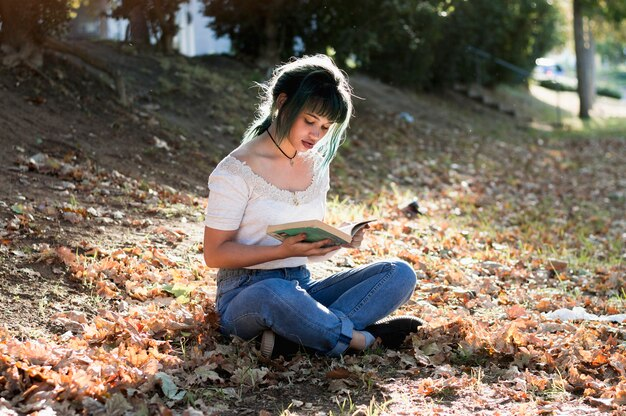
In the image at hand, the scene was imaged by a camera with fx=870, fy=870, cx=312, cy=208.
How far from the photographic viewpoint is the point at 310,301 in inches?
160

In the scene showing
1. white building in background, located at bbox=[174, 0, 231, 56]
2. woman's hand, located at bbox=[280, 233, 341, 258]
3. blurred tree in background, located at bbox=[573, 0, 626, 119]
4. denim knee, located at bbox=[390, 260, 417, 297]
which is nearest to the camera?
woman's hand, located at bbox=[280, 233, 341, 258]

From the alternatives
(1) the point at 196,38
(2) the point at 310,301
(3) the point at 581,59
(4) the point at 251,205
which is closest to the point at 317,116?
(4) the point at 251,205

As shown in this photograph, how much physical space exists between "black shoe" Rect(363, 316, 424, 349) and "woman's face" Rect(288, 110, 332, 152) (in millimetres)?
995

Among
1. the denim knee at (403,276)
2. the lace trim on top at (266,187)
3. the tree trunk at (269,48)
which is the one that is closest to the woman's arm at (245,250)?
the lace trim on top at (266,187)

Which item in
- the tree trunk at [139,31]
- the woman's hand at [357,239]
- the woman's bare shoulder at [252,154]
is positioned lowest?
the woman's hand at [357,239]

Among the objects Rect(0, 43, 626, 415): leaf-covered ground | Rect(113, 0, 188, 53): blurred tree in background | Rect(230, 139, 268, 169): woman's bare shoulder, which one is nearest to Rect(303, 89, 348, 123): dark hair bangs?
Rect(230, 139, 268, 169): woman's bare shoulder

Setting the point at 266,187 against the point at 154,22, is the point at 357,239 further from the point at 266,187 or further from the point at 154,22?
the point at 154,22

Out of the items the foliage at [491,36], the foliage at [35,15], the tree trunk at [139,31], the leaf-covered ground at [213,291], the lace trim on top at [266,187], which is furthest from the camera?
the foliage at [491,36]

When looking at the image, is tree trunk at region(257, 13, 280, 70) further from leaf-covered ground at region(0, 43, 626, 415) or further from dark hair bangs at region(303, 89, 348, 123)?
dark hair bangs at region(303, 89, 348, 123)

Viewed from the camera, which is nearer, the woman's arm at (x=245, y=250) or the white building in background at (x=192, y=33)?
the woman's arm at (x=245, y=250)

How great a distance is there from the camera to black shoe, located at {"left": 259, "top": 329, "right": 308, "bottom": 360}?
4098 mm

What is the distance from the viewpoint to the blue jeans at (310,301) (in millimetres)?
4016

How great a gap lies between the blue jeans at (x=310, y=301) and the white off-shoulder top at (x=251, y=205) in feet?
0.47

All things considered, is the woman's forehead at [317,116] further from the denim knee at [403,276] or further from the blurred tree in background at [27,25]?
the blurred tree in background at [27,25]
